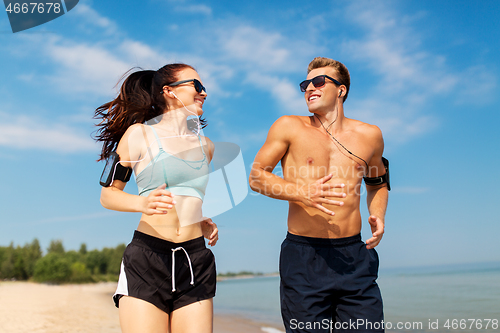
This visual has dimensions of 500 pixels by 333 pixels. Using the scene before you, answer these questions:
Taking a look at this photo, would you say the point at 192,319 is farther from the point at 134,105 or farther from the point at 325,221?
the point at 134,105

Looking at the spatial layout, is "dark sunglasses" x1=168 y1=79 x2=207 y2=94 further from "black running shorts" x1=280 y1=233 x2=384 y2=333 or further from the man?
"black running shorts" x1=280 y1=233 x2=384 y2=333

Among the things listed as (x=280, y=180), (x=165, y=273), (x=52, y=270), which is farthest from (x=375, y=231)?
(x=52, y=270)

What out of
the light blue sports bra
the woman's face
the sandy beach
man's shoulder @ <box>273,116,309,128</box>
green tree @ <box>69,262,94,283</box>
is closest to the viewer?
the light blue sports bra

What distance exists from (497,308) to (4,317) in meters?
22.0

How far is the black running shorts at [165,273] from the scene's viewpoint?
8.47 feet

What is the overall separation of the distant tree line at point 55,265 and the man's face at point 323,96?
41840mm

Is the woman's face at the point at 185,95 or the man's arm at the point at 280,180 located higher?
the woman's face at the point at 185,95

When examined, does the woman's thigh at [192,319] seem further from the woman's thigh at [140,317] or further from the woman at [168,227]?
the woman's thigh at [140,317]

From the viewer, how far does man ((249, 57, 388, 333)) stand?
2889 mm

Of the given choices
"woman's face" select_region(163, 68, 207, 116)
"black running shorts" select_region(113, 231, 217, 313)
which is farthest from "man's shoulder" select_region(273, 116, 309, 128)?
"black running shorts" select_region(113, 231, 217, 313)

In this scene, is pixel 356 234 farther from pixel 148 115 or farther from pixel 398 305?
pixel 398 305

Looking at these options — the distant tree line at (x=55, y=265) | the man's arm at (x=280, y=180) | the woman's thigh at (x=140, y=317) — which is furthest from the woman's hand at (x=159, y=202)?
the distant tree line at (x=55, y=265)

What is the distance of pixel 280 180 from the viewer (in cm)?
281

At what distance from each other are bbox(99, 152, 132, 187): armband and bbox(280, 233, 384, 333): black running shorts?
5.01ft
